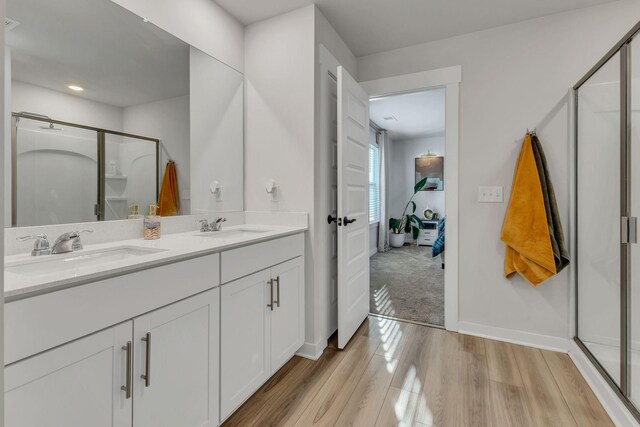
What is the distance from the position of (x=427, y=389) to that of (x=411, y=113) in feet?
13.9

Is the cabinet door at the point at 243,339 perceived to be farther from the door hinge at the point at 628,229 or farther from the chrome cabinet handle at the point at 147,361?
the door hinge at the point at 628,229

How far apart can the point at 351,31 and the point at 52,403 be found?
2694mm

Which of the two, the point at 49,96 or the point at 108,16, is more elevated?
the point at 108,16

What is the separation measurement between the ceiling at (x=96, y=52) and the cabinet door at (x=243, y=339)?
113cm

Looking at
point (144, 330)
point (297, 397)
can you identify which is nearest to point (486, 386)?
point (297, 397)

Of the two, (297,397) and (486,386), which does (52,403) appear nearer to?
(297,397)

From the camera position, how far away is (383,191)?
6277 mm

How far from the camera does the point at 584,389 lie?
1.78 metres

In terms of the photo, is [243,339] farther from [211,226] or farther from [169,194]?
[169,194]

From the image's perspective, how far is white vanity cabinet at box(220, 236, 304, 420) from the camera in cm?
145

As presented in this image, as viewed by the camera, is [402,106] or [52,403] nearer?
[52,403]

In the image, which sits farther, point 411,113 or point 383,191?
point 383,191

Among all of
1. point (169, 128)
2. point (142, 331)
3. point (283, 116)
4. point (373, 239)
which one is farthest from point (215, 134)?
point (373, 239)

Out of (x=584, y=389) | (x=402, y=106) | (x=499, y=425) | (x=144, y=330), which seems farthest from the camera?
(x=402, y=106)
